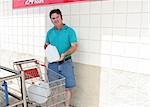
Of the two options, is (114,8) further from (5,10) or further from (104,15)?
(5,10)

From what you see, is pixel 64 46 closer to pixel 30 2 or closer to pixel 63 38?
pixel 63 38

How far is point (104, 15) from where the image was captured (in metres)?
2.86

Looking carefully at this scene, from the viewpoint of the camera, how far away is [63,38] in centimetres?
296

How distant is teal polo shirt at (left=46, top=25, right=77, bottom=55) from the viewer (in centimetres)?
292

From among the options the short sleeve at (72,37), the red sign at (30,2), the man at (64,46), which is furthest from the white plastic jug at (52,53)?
the red sign at (30,2)

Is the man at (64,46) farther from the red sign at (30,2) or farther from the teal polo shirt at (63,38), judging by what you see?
the red sign at (30,2)

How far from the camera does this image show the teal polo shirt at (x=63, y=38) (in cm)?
292

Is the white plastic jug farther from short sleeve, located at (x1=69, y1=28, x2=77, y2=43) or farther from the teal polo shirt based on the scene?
short sleeve, located at (x1=69, y1=28, x2=77, y2=43)

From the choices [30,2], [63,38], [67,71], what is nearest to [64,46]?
[63,38]

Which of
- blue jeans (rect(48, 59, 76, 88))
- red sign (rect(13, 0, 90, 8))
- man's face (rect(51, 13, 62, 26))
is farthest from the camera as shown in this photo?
red sign (rect(13, 0, 90, 8))

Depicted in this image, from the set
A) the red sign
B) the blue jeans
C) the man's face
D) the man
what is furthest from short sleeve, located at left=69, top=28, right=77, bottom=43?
the red sign

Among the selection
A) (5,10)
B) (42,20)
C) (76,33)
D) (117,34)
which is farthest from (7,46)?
(117,34)

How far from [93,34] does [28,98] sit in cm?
121

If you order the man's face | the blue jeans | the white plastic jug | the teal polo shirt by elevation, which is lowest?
the blue jeans
